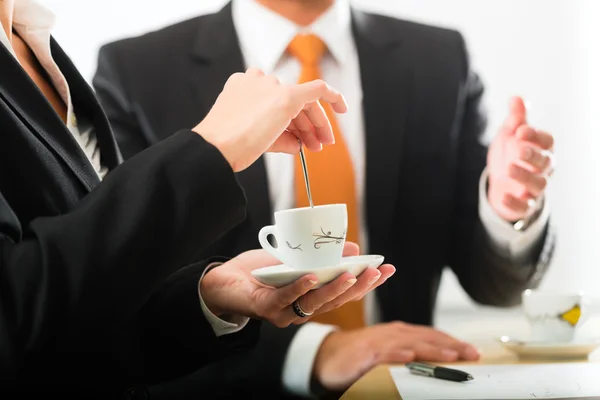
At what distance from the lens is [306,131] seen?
31.5 inches

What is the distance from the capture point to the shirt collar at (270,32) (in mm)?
1450

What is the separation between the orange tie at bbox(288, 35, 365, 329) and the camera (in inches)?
54.8

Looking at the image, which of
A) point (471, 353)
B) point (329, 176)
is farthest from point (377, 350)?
point (329, 176)

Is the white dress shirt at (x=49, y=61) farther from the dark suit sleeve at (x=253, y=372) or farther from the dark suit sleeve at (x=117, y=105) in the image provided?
the dark suit sleeve at (x=117, y=105)

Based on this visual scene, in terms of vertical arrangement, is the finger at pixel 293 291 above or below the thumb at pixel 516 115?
below

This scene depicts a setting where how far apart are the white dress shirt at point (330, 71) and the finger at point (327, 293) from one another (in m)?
0.65

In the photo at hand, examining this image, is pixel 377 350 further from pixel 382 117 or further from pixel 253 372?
pixel 382 117

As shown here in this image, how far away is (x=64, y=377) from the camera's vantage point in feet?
2.18

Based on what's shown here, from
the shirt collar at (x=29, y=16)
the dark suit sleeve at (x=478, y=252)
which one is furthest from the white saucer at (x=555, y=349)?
the shirt collar at (x=29, y=16)

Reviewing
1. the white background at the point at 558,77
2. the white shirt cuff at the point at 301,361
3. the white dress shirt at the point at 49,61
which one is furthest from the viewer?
the white background at the point at 558,77

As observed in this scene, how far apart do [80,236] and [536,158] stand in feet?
2.66

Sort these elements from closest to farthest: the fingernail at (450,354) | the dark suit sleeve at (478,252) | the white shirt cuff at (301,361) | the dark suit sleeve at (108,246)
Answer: the dark suit sleeve at (108,246) → the fingernail at (450,354) → the white shirt cuff at (301,361) → the dark suit sleeve at (478,252)

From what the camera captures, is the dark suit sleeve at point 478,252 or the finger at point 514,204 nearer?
the finger at point 514,204

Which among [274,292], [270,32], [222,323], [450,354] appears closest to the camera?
[274,292]
